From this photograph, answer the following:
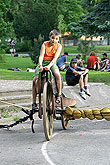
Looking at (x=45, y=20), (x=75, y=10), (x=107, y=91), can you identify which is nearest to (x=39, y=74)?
(x=107, y=91)

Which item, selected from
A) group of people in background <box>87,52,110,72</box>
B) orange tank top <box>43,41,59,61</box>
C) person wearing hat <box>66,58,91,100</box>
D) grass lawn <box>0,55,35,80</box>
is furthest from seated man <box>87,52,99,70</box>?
orange tank top <box>43,41,59,61</box>

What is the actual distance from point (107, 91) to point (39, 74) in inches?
279

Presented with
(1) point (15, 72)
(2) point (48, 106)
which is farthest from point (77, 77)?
(1) point (15, 72)

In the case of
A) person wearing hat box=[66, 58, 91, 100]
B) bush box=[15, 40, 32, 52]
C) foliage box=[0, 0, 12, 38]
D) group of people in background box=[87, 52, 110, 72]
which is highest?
foliage box=[0, 0, 12, 38]

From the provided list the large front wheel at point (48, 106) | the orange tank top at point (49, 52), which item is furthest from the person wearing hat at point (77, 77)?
the large front wheel at point (48, 106)

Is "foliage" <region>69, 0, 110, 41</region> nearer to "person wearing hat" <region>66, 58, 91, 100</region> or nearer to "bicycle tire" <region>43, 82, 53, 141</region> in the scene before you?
"person wearing hat" <region>66, 58, 91, 100</region>

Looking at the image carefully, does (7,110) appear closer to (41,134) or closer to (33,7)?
(41,134)

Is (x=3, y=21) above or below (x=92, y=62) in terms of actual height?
above

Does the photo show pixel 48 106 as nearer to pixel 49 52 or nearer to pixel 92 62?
pixel 49 52

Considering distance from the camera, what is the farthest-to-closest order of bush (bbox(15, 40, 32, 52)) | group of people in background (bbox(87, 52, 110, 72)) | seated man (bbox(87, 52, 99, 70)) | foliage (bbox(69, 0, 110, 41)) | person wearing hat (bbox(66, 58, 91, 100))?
1. bush (bbox(15, 40, 32, 52))
2. group of people in background (bbox(87, 52, 110, 72))
3. seated man (bbox(87, 52, 99, 70))
4. foliage (bbox(69, 0, 110, 41))
5. person wearing hat (bbox(66, 58, 91, 100))

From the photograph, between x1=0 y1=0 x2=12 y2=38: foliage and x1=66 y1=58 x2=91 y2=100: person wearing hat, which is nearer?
x1=66 y1=58 x2=91 y2=100: person wearing hat

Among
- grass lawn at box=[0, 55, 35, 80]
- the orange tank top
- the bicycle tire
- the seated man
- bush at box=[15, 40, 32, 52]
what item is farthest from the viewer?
bush at box=[15, 40, 32, 52]

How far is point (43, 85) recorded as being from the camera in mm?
8266

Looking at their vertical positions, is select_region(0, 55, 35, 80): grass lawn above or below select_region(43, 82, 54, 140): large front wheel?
below
